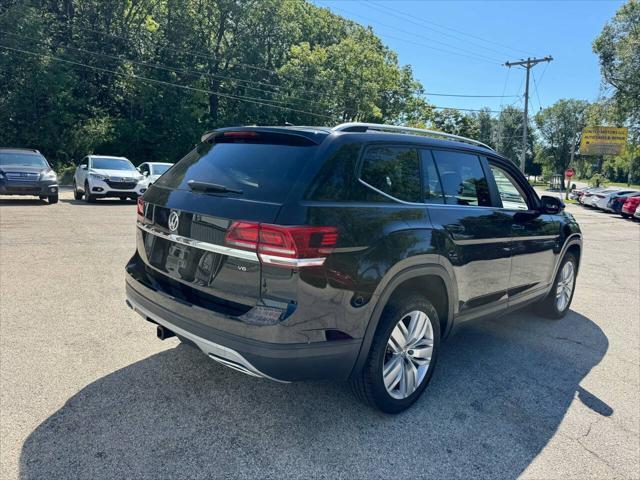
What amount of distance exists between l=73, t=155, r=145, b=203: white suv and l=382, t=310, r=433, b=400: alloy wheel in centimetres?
1414

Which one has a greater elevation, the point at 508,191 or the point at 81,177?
the point at 508,191

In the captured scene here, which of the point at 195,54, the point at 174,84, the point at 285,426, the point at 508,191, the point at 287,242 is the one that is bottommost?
the point at 285,426

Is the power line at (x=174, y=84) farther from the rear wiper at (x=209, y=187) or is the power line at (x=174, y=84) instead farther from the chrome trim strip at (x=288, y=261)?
the chrome trim strip at (x=288, y=261)

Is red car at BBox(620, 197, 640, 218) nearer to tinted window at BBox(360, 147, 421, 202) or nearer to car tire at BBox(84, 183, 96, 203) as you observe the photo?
tinted window at BBox(360, 147, 421, 202)

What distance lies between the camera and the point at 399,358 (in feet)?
9.84

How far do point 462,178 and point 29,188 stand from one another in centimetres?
1327

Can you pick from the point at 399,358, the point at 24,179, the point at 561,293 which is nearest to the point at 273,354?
the point at 399,358

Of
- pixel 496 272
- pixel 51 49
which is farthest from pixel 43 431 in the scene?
pixel 51 49

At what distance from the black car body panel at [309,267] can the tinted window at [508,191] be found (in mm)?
649

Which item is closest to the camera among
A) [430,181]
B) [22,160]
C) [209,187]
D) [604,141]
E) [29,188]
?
[209,187]

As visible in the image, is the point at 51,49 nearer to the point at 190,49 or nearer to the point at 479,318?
the point at 190,49

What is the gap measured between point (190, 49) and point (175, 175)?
3394 centimetres

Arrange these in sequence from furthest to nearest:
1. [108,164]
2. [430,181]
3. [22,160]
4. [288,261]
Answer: [108,164] < [22,160] < [430,181] < [288,261]

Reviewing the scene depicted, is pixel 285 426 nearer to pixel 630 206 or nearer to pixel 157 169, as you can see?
pixel 157 169
